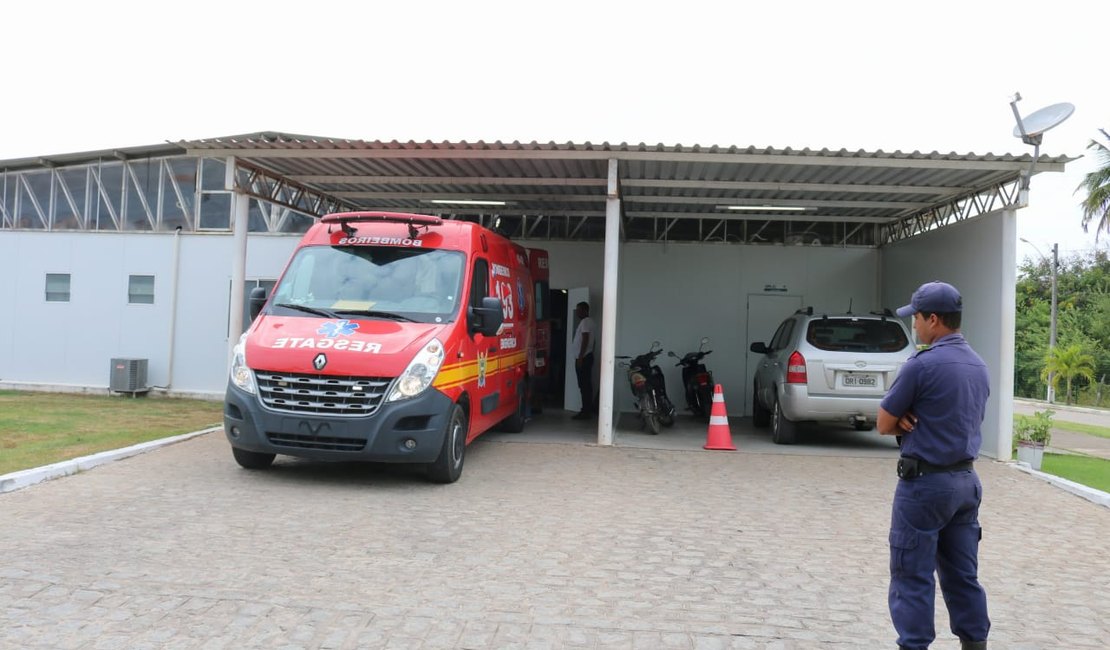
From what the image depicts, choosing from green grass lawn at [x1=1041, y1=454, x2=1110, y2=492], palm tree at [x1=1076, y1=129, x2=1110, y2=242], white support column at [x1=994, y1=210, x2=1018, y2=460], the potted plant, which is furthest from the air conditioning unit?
palm tree at [x1=1076, y1=129, x2=1110, y2=242]

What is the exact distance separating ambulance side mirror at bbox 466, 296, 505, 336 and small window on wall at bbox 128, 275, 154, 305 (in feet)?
36.2

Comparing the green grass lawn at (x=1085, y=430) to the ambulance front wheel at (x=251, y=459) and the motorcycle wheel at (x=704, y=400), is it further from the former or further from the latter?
the ambulance front wheel at (x=251, y=459)

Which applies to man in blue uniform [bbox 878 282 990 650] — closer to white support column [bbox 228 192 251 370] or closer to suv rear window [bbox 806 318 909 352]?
suv rear window [bbox 806 318 909 352]

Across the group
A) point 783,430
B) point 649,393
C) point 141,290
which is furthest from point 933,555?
point 141,290

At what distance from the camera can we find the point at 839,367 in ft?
33.3

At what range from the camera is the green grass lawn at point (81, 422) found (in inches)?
358

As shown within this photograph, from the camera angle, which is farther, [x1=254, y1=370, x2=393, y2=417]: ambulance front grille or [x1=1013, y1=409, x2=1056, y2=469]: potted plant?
[x1=1013, y1=409, x2=1056, y2=469]: potted plant

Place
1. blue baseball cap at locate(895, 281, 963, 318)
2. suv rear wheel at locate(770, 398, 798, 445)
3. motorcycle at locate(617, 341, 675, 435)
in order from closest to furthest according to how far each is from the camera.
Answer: blue baseball cap at locate(895, 281, 963, 318) < suv rear wheel at locate(770, 398, 798, 445) < motorcycle at locate(617, 341, 675, 435)

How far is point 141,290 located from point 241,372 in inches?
426

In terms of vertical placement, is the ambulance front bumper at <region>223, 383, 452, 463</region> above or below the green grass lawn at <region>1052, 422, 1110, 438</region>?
above

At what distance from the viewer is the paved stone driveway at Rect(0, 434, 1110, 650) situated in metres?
4.17

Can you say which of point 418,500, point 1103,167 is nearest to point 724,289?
point 418,500

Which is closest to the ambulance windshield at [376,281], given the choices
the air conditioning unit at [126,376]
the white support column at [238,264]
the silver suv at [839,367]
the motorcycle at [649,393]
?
the white support column at [238,264]

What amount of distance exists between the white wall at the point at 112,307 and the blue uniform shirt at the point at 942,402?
13.7 m
